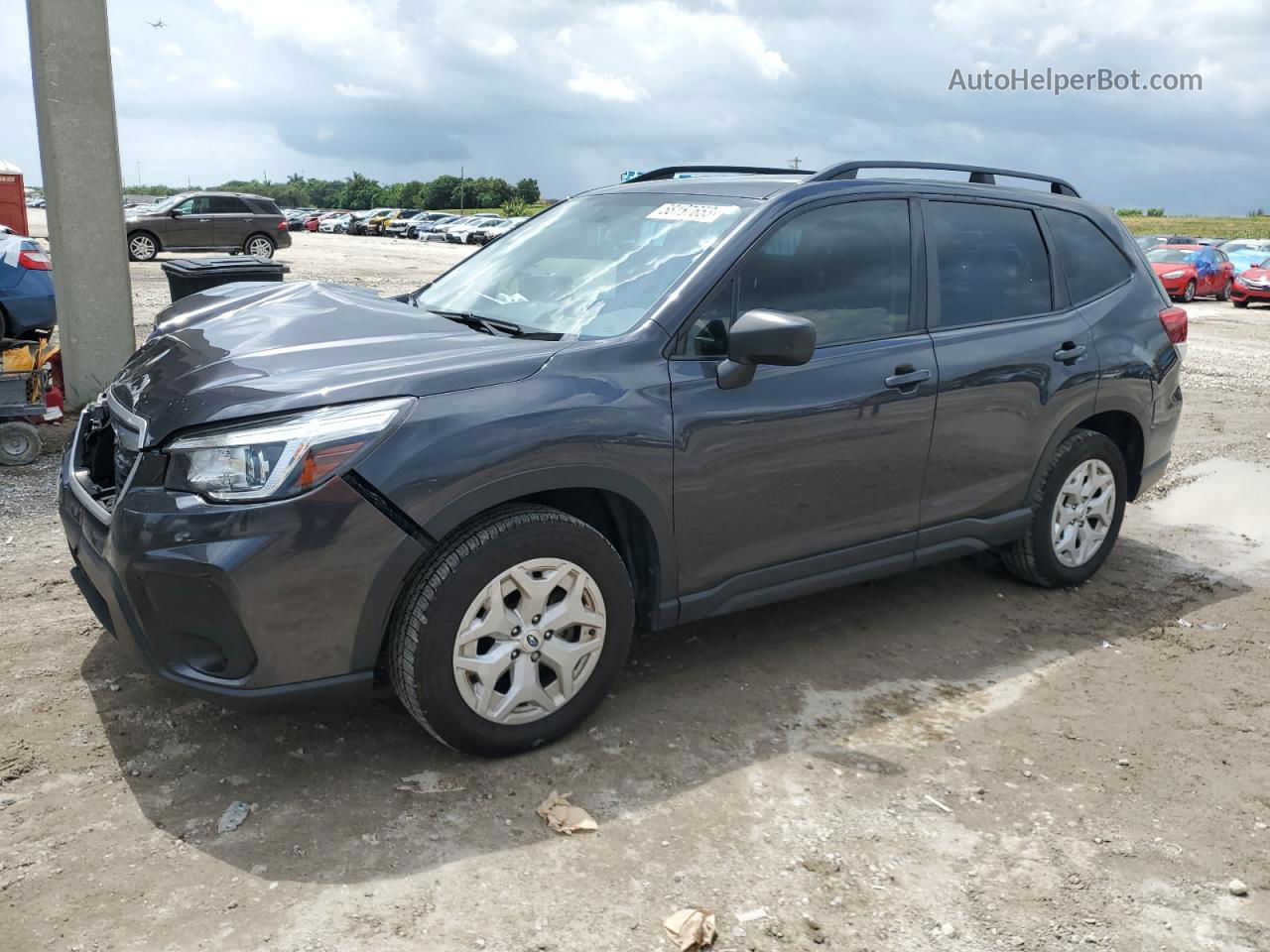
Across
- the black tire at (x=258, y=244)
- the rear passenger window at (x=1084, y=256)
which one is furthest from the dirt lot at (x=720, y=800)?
the black tire at (x=258, y=244)

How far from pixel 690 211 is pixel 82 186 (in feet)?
18.7

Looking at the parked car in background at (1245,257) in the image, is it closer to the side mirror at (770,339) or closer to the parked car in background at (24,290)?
the parked car in background at (24,290)

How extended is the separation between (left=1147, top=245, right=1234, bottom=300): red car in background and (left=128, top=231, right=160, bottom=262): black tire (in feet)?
75.8

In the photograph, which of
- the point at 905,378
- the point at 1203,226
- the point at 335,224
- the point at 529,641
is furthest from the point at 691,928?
the point at 1203,226

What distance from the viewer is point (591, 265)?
4102mm

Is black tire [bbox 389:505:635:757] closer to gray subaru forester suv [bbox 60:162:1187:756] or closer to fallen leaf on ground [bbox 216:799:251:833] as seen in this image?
gray subaru forester suv [bbox 60:162:1187:756]

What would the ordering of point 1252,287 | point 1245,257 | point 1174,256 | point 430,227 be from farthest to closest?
point 430,227 < point 1245,257 < point 1174,256 < point 1252,287

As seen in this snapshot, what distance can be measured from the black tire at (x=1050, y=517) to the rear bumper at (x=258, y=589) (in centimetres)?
301

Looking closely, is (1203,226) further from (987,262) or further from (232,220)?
(987,262)

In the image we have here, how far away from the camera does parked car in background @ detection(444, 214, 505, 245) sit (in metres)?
50.8

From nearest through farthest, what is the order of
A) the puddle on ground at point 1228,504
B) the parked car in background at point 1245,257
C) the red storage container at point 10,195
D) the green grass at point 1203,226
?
the puddle on ground at point 1228,504 < the red storage container at point 10,195 < the parked car in background at point 1245,257 < the green grass at point 1203,226

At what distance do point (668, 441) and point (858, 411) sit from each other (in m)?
0.86

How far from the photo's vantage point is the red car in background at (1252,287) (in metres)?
24.3

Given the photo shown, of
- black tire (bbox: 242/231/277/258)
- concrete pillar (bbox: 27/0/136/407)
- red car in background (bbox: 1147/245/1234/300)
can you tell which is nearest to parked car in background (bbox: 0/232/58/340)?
concrete pillar (bbox: 27/0/136/407)
